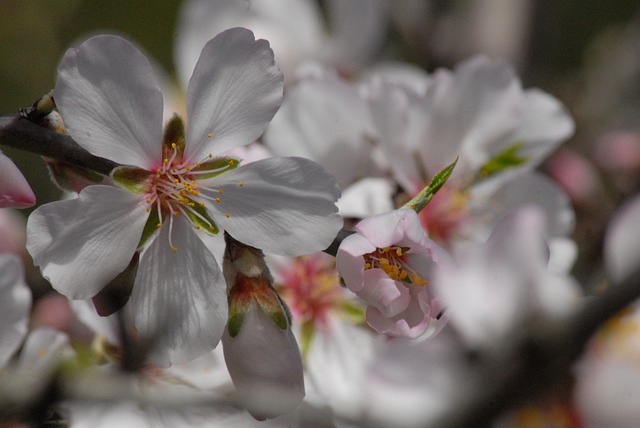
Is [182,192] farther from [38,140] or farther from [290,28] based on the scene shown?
[290,28]

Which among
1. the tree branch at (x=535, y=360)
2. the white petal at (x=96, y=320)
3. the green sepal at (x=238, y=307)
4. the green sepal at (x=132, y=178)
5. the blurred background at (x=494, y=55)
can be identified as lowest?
the blurred background at (x=494, y=55)

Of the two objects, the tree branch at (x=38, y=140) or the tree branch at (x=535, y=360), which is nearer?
the tree branch at (x=535, y=360)

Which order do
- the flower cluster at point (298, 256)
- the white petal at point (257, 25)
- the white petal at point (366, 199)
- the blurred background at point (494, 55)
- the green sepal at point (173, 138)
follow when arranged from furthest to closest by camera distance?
the blurred background at point (494, 55) < the white petal at point (257, 25) < the white petal at point (366, 199) < the green sepal at point (173, 138) < the flower cluster at point (298, 256)

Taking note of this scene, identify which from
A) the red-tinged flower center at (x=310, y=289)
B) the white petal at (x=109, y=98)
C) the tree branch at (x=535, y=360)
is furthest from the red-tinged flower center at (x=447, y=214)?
the tree branch at (x=535, y=360)

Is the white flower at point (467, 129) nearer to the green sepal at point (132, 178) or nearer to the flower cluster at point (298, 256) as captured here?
the flower cluster at point (298, 256)

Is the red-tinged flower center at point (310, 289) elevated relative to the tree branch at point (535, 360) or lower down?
lower down

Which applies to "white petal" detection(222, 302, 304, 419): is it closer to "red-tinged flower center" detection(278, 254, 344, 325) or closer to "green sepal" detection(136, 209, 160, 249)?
"green sepal" detection(136, 209, 160, 249)

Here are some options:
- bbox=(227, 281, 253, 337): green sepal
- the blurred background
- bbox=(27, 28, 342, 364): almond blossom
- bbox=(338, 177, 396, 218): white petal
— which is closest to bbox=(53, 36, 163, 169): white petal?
bbox=(27, 28, 342, 364): almond blossom
